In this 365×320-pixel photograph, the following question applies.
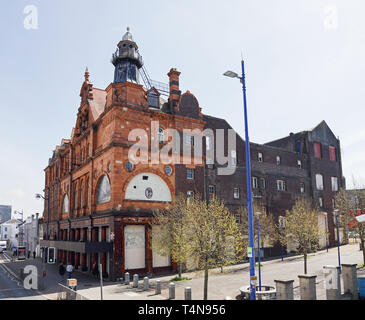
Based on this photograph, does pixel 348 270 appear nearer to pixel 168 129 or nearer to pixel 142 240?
A: pixel 142 240

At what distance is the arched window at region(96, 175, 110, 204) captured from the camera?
1252 inches

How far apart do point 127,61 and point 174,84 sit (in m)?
6.64

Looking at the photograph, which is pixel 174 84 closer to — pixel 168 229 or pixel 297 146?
pixel 168 229

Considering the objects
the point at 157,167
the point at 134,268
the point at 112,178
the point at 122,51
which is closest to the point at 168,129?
the point at 157,167

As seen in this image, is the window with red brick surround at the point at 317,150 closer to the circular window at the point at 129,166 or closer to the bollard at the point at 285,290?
the circular window at the point at 129,166

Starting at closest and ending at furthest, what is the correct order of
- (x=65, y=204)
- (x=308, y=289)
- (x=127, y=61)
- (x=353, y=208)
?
(x=308, y=289) < (x=353, y=208) < (x=127, y=61) < (x=65, y=204)

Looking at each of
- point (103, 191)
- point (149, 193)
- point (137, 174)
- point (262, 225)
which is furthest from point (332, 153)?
point (103, 191)

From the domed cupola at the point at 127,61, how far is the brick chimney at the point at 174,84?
420 cm

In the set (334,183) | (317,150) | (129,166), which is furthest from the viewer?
(334,183)

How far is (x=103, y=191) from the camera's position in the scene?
32.9 m

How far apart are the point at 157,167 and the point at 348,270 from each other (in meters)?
20.1

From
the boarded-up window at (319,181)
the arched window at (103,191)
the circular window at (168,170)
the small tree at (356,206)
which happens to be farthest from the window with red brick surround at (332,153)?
the arched window at (103,191)

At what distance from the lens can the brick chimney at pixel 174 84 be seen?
116 ft

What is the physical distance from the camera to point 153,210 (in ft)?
101
